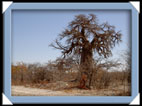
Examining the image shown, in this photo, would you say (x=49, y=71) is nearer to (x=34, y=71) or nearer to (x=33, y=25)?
(x=34, y=71)

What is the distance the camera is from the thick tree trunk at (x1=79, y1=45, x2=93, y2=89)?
8750mm

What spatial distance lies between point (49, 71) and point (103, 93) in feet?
3.72

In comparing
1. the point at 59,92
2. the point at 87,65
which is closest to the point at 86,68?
the point at 87,65

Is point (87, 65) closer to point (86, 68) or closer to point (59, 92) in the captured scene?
point (86, 68)

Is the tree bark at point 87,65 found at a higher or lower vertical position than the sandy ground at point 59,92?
higher

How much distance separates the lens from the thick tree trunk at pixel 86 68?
28.7ft

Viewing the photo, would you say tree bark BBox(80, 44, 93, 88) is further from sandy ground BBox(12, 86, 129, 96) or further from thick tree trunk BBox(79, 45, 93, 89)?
sandy ground BBox(12, 86, 129, 96)

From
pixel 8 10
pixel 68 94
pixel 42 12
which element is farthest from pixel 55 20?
pixel 68 94

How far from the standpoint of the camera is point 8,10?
8.66 m

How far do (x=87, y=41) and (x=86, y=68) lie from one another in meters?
0.53

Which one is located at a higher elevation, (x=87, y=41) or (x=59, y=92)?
(x=87, y=41)

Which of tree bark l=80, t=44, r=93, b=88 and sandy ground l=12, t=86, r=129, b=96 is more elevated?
tree bark l=80, t=44, r=93, b=88

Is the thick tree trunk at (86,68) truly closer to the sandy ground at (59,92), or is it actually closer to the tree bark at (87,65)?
the tree bark at (87,65)

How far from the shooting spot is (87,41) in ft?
28.8
